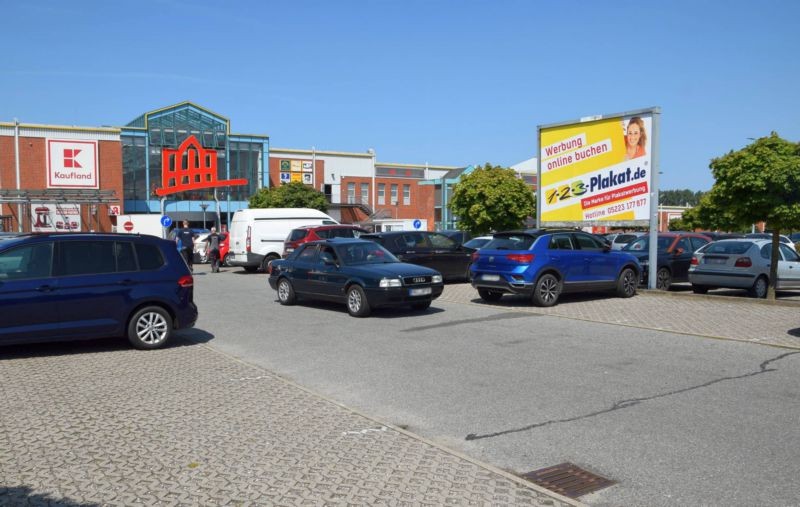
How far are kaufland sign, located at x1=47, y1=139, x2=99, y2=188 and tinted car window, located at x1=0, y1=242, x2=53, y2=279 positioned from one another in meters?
45.8

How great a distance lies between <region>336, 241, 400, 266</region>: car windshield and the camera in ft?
46.0

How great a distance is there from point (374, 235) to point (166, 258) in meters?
10.8

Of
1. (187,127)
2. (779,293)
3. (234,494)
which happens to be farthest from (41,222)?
(234,494)

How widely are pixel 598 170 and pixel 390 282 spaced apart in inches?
340

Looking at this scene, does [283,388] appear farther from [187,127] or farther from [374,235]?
[187,127]

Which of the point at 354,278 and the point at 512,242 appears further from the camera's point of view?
the point at 512,242

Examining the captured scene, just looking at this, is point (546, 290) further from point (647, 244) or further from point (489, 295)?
point (647, 244)

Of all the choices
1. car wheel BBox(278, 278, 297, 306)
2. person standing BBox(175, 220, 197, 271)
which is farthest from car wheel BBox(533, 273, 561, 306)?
person standing BBox(175, 220, 197, 271)

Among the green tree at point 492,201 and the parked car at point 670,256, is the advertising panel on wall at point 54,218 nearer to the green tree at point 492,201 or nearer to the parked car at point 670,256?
the green tree at point 492,201

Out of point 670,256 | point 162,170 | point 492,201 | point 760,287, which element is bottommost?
point 760,287

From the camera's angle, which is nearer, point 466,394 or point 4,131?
point 466,394

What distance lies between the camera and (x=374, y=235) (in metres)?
20.5

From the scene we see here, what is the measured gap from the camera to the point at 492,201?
3731cm

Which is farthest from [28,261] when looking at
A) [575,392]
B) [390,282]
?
[575,392]
